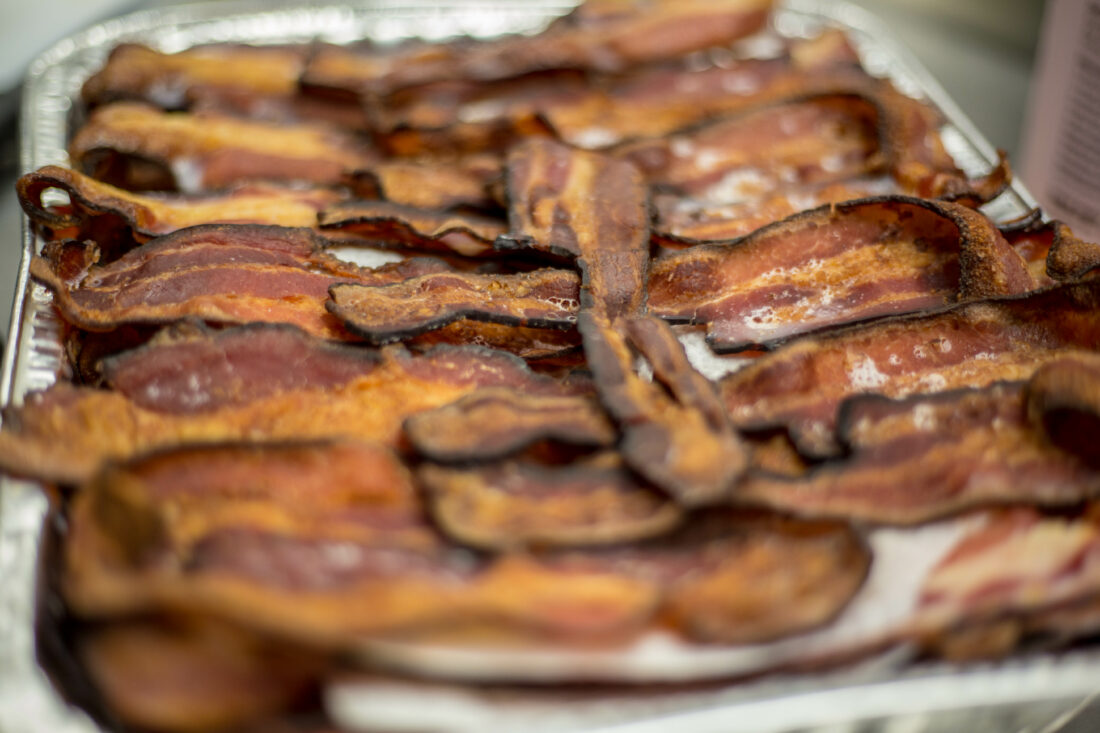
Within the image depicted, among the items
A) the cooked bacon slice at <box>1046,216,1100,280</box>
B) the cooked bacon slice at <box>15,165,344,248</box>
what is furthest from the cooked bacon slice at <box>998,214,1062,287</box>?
the cooked bacon slice at <box>15,165,344,248</box>

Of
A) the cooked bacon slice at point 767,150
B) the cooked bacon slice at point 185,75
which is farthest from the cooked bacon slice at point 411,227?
the cooked bacon slice at point 185,75

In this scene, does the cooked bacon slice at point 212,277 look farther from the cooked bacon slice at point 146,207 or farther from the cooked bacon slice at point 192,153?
the cooked bacon slice at point 192,153

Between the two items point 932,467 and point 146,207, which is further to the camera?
point 146,207

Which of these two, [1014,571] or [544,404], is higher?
[544,404]

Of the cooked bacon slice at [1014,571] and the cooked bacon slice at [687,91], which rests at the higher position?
the cooked bacon slice at [687,91]

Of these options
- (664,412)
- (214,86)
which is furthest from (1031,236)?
(214,86)

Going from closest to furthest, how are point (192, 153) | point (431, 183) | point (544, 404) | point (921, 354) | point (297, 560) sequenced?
point (297, 560) < point (544, 404) < point (921, 354) < point (431, 183) < point (192, 153)

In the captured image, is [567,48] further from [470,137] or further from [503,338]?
[503,338]
